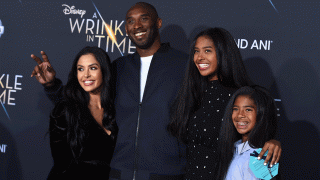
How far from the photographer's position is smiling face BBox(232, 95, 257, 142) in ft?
5.57

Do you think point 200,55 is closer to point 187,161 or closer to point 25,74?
point 187,161

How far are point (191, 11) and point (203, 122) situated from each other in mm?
1466

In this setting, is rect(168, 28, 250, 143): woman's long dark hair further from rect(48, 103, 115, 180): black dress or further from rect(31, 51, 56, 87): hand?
rect(31, 51, 56, 87): hand

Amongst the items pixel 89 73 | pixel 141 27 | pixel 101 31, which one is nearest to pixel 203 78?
pixel 141 27

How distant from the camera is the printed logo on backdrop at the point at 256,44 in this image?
2.77 meters

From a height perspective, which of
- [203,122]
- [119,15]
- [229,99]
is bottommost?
[203,122]

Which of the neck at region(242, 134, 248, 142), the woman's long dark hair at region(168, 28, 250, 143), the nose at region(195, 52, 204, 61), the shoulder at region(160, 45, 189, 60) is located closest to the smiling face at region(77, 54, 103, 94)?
the shoulder at region(160, 45, 189, 60)

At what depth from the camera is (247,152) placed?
1.68m

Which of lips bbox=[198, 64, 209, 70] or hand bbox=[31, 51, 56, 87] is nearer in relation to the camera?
lips bbox=[198, 64, 209, 70]

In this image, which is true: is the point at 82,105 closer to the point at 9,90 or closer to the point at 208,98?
the point at 208,98

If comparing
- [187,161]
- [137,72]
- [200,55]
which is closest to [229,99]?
[200,55]

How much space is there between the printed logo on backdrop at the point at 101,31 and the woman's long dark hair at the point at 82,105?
76cm

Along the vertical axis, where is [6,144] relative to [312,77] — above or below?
below

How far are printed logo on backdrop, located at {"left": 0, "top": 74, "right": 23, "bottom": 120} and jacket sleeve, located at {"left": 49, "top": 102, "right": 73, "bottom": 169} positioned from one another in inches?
Answer: 48.5
